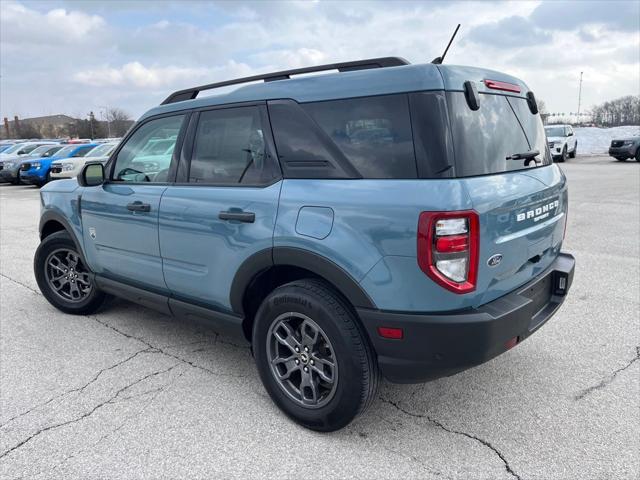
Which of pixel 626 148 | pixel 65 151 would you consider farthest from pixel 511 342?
pixel 626 148

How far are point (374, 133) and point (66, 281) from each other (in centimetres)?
349

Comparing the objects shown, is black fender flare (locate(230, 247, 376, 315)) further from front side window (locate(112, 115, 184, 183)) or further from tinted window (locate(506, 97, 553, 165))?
tinted window (locate(506, 97, 553, 165))

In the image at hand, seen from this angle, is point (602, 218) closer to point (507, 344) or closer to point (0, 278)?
point (507, 344)

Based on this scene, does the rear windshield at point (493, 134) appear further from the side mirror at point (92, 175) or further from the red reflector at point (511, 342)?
the side mirror at point (92, 175)

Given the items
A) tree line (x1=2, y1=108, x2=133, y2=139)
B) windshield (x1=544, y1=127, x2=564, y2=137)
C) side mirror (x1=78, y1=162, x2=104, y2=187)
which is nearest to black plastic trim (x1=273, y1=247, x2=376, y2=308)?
side mirror (x1=78, y1=162, x2=104, y2=187)

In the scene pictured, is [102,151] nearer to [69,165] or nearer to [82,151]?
[69,165]

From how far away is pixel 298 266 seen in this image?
265 centimetres

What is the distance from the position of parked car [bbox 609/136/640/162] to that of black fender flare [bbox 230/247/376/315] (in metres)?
24.0

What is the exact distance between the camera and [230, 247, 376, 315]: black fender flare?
244 cm

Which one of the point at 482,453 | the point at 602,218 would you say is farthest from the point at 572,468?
the point at 602,218

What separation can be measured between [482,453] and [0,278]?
5.73 meters

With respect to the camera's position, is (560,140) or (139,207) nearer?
(139,207)

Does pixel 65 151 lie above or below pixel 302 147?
below

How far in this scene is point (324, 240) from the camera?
8.20 feet
